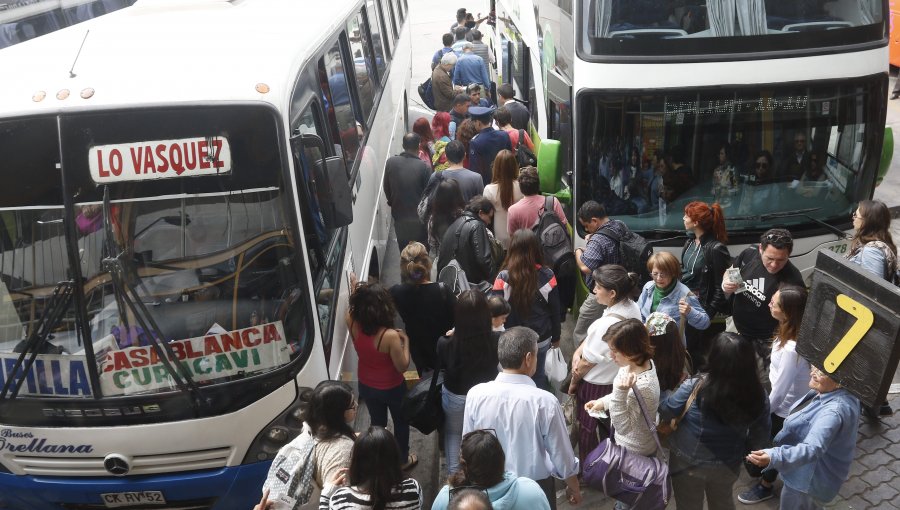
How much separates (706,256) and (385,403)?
241cm

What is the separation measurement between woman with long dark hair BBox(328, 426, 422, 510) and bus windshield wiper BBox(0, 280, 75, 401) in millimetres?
1820

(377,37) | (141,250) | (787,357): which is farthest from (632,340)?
(377,37)

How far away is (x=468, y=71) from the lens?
43.2 feet

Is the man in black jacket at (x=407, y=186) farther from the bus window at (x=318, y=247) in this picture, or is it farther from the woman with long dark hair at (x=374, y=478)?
the woman with long dark hair at (x=374, y=478)

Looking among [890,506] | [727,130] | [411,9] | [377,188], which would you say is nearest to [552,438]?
[890,506]

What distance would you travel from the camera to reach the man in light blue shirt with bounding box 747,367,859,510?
4008 millimetres

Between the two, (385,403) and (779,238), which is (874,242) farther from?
(385,403)

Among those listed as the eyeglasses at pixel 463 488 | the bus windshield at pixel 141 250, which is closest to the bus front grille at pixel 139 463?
the bus windshield at pixel 141 250

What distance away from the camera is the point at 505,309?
17.2 feet

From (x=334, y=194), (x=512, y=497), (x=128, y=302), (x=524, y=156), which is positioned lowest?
(x=524, y=156)

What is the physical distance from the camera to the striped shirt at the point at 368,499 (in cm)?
354

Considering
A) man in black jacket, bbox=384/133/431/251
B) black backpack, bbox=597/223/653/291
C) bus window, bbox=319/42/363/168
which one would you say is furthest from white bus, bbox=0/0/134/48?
black backpack, bbox=597/223/653/291

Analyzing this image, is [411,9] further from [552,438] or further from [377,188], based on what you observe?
[552,438]

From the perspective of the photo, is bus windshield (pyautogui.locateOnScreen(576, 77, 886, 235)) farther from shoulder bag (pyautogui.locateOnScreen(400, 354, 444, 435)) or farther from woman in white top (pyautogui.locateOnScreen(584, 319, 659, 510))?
woman in white top (pyautogui.locateOnScreen(584, 319, 659, 510))
